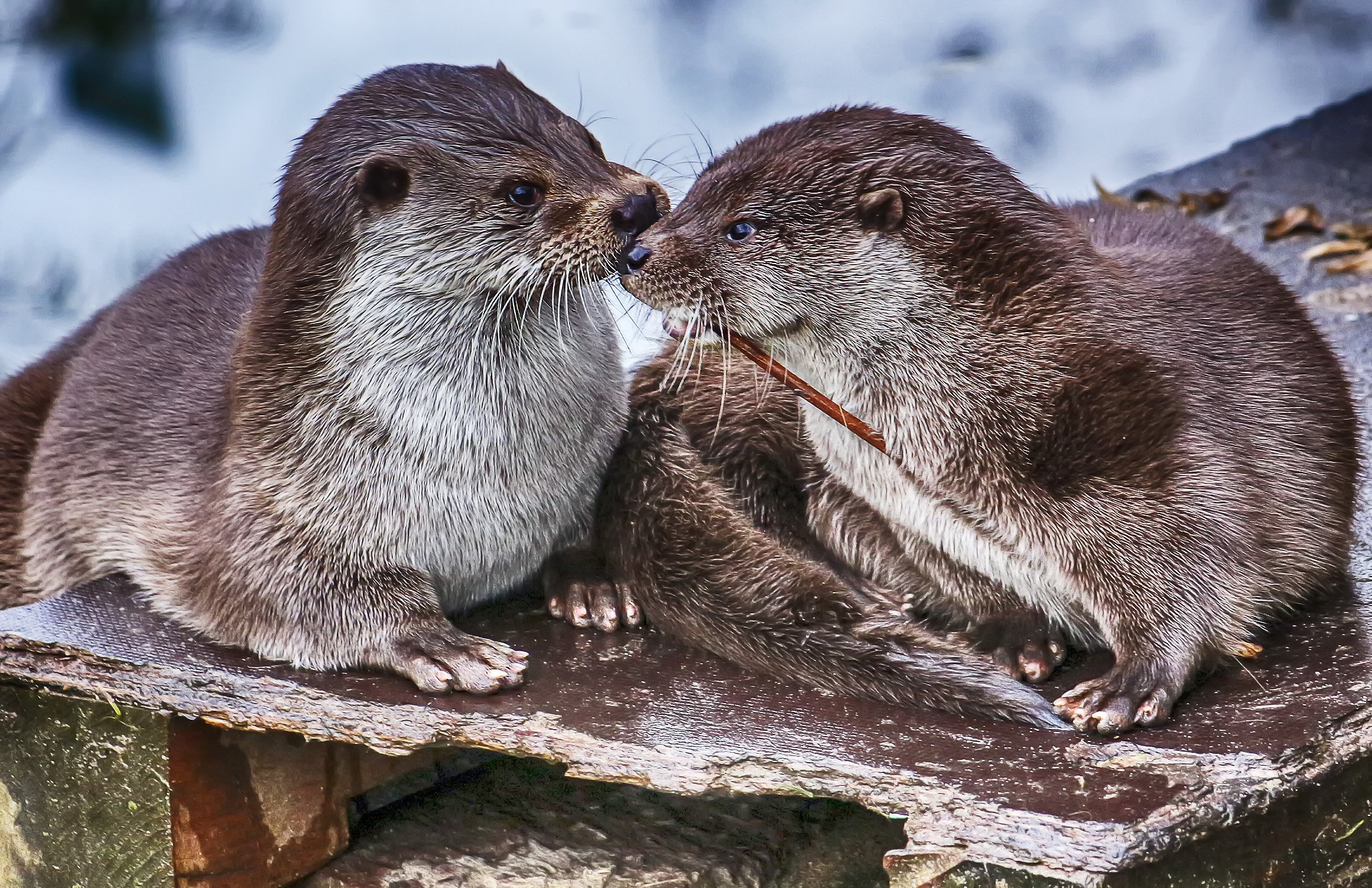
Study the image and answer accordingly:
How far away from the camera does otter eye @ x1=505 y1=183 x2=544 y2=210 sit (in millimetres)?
2457

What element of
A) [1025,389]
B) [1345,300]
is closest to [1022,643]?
[1025,389]

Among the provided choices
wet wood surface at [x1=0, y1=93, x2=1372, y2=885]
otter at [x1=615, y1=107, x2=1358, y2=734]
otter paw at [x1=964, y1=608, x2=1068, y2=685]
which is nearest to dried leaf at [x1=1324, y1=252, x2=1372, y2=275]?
wet wood surface at [x1=0, y1=93, x2=1372, y2=885]

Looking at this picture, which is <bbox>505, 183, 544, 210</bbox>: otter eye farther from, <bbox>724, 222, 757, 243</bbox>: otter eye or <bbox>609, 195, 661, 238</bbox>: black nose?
<bbox>724, 222, 757, 243</bbox>: otter eye

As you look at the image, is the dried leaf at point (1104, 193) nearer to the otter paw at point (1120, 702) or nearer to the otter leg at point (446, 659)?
the otter paw at point (1120, 702)

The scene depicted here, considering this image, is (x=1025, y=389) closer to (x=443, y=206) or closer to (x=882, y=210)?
(x=882, y=210)

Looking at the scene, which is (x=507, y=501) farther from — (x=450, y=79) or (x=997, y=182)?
(x=997, y=182)

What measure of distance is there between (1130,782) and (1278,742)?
22 cm

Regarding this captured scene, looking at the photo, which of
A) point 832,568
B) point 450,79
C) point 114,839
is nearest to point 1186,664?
point 832,568

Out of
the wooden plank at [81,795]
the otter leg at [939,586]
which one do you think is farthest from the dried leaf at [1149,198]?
the wooden plank at [81,795]

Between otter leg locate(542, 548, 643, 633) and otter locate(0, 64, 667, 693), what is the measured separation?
4cm

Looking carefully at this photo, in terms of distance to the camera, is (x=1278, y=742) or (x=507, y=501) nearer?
(x=1278, y=742)

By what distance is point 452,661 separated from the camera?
2432 millimetres

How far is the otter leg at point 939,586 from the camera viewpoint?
2426 mm

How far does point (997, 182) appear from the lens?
237cm
